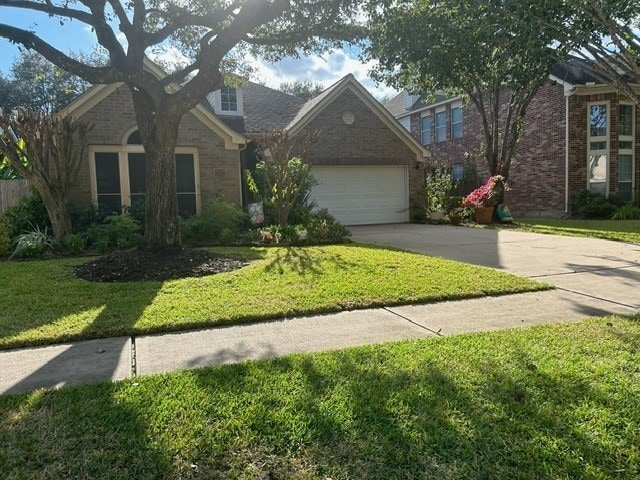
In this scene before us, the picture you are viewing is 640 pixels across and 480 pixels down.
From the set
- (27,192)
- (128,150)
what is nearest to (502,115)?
(128,150)

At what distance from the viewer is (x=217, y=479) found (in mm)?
2119

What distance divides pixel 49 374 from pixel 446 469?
9.32 ft

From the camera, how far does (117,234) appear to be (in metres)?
10.2

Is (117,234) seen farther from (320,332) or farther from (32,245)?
(320,332)

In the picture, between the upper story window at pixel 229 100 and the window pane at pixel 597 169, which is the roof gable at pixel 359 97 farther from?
the window pane at pixel 597 169

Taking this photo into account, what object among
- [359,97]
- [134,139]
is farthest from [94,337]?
[359,97]

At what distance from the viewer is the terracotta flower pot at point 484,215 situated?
16453 millimetres

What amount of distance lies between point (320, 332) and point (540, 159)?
60.6 feet

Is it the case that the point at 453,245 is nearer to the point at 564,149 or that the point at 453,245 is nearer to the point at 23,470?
the point at 23,470

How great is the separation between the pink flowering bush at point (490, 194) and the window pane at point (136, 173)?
36.6 feet

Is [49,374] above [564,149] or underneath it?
underneath

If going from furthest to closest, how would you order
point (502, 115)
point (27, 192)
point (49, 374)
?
point (502, 115) < point (27, 192) < point (49, 374)

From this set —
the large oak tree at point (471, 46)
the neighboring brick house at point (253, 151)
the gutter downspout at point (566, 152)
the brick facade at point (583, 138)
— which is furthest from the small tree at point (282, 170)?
the brick facade at point (583, 138)

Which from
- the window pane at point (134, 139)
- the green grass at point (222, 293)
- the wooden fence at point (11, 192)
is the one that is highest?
the window pane at point (134, 139)
